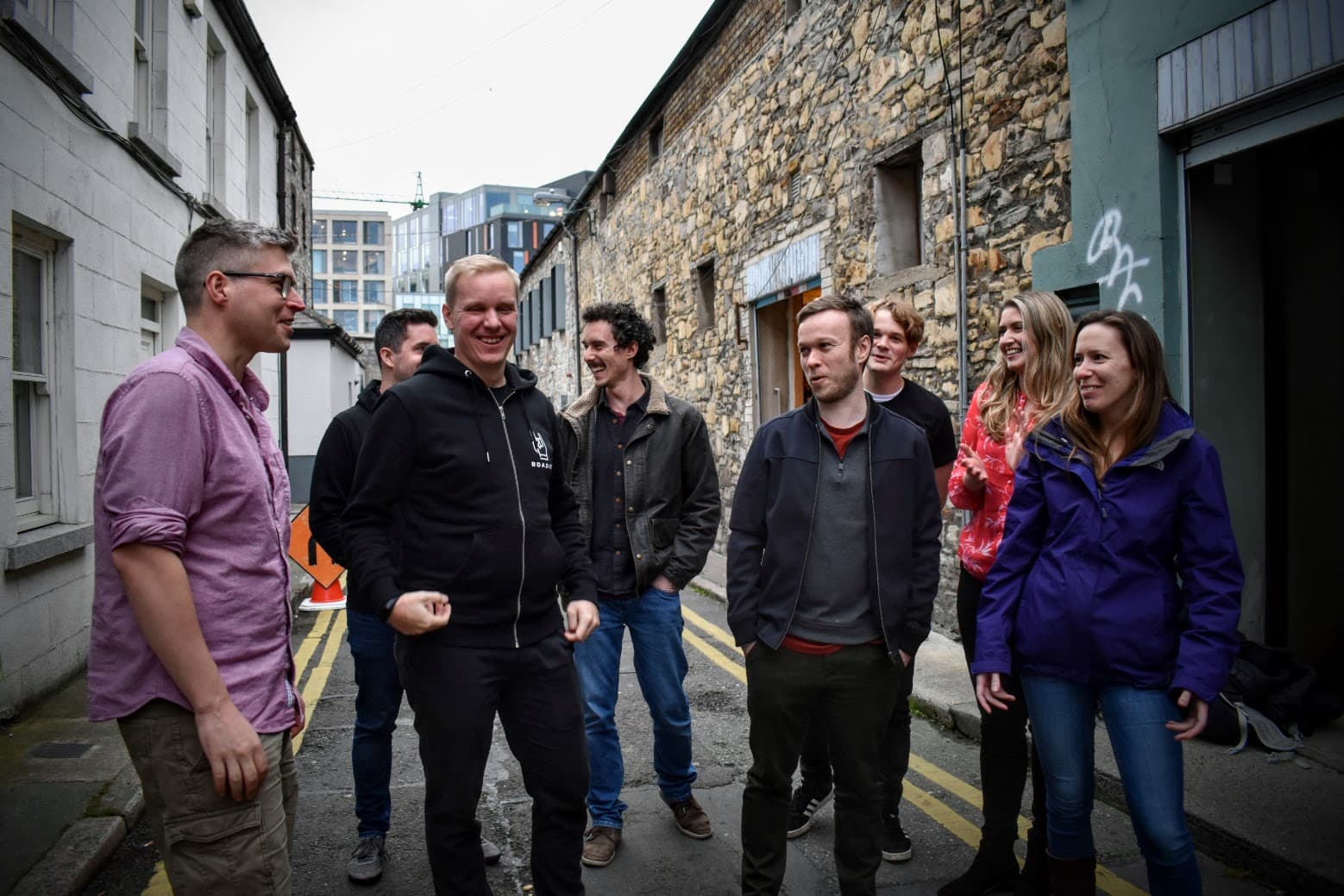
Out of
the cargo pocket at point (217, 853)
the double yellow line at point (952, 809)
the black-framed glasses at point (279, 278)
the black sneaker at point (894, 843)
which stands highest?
the black-framed glasses at point (279, 278)

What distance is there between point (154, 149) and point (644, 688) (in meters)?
7.30

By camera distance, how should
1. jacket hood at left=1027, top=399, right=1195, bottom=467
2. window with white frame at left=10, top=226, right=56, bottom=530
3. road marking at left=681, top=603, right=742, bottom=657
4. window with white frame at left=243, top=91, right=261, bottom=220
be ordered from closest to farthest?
jacket hood at left=1027, top=399, right=1195, bottom=467, window with white frame at left=10, top=226, right=56, bottom=530, road marking at left=681, top=603, right=742, bottom=657, window with white frame at left=243, top=91, right=261, bottom=220

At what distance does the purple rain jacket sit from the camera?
2.58 m

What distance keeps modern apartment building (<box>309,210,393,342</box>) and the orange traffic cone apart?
91.3 metres

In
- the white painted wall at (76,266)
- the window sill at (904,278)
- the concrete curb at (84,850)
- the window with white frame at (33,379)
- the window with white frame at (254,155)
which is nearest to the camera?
the concrete curb at (84,850)

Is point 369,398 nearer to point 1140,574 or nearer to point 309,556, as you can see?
point 1140,574

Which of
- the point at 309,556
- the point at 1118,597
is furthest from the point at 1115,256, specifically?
the point at 309,556

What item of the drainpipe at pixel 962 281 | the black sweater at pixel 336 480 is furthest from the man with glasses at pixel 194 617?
the drainpipe at pixel 962 281

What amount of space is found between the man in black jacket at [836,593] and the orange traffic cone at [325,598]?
7.13 meters

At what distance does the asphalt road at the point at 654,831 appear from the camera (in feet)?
11.5

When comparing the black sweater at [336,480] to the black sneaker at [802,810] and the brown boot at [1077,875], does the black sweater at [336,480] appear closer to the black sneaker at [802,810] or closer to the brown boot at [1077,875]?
the black sneaker at [802,810]

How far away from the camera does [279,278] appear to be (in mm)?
2314

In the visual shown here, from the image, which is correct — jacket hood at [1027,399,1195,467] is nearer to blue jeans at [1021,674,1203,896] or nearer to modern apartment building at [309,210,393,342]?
blue jeans at [1021,674,1203,896]

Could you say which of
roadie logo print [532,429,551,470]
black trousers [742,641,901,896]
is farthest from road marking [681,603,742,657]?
roadie logo print [532,429,551,470]
